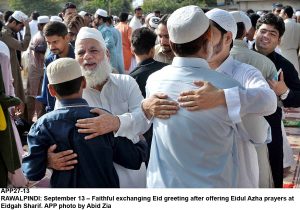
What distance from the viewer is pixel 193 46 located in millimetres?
1996

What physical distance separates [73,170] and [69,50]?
2248 mm

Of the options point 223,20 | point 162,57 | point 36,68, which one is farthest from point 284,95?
point 36,68

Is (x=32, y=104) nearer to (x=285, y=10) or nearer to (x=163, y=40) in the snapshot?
(x=163, y=40)

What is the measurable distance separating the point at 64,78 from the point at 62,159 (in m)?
0.41

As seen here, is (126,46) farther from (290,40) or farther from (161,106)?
(161,106)

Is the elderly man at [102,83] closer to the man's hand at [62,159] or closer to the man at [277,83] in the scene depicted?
the man's hand at [62,159]

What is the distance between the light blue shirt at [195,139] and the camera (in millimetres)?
1971

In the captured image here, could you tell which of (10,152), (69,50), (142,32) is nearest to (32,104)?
(69,50)

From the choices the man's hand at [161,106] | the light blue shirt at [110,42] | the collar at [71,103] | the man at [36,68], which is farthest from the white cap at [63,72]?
the light blue shirt at [110,42]

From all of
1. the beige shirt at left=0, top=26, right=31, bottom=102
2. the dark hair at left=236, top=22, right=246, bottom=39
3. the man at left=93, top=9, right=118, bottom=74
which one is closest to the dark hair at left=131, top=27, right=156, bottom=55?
the dark hair at left=236, top=22, right=246, bottom=39

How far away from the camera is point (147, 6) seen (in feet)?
154

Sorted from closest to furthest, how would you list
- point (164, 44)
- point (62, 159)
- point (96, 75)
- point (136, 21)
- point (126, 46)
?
point (62, 159)
point (96, 75)
point (164, 44)
point (126, 46)
point (136, 21)

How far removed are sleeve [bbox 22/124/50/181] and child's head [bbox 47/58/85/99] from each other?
0.69 feet

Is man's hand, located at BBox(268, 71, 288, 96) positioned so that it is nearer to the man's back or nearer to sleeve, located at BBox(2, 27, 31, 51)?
the man's back
